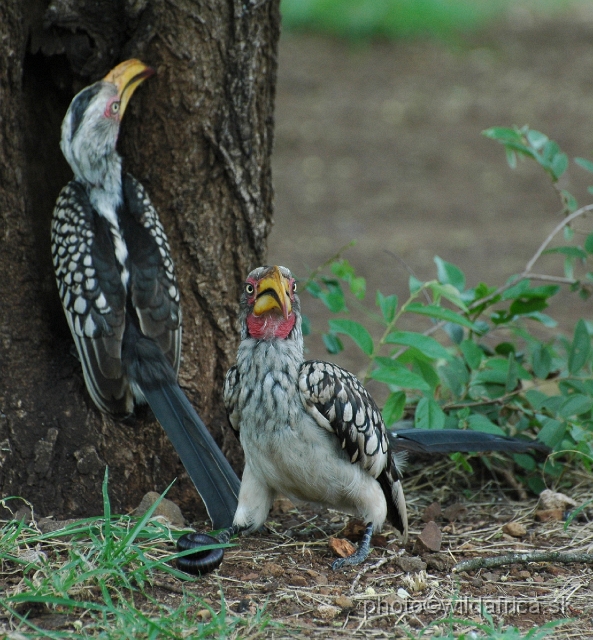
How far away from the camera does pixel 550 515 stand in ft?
11.5

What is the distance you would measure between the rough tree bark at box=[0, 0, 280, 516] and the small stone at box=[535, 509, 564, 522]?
1.32 m

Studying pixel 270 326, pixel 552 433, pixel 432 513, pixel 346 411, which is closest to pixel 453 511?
pixel 432 513

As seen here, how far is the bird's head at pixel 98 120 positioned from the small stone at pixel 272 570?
1699 mm

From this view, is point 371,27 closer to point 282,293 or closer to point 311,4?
point 311,4

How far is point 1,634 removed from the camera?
Answer: 7.43 ft

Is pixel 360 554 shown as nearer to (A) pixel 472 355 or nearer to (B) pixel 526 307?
(A) pixel 472 355

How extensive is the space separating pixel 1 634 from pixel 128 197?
1824mm

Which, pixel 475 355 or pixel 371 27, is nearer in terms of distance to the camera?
pixel 475 355

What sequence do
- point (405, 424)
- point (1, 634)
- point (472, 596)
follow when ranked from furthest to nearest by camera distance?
point (405, 424), point (472, 596), point (1, 634)

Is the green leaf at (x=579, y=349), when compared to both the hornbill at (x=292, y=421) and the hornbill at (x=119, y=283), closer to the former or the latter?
the hornbill at (x=292, y=421)

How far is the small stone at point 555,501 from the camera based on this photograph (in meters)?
3.55

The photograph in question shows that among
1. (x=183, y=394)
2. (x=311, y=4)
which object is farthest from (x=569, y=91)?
(x=183, y=394)

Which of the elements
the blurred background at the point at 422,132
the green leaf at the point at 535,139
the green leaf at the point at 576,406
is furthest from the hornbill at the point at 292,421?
the blurred background at the point at 422,132

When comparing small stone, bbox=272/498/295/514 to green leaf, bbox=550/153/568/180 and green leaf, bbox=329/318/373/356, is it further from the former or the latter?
green leaf, bbox=550/153/568/180
